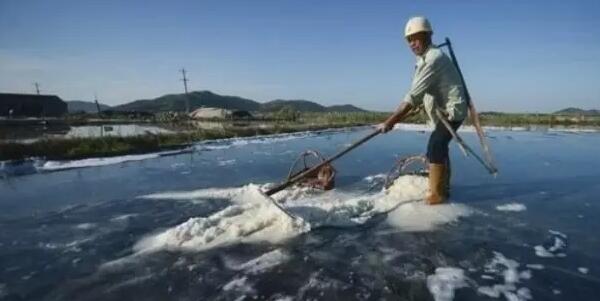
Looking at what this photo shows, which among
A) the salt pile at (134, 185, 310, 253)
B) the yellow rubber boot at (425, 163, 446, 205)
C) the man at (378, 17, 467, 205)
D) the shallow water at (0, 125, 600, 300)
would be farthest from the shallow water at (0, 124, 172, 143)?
the yellow rubber boot at (425, 163, 446, 205)

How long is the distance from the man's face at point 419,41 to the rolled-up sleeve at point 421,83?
31cm

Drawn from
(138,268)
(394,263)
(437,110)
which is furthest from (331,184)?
(138,268)

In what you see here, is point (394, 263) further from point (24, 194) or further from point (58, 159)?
point (58, 159)

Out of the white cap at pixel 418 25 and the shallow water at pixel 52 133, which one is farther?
the shallow water at pixel 52 133

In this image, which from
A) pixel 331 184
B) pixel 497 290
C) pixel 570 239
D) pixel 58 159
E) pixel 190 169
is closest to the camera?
pixel 497 290

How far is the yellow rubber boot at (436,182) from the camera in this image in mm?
6281

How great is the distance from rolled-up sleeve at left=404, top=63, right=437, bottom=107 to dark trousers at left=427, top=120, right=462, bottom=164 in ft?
1.84

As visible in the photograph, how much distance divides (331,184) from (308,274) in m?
4.14

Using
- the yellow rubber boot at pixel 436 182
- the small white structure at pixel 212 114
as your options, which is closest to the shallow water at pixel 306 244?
the yellow rubber boot at pixel 436 182

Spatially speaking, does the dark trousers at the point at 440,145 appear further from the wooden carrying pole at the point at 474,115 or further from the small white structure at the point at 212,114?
the small white structure at the point at 212,114

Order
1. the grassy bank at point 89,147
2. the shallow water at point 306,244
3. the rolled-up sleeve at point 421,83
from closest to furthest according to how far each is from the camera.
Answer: the shallow water at point 306,244 → the rolled-up sleeve at point 421,83 → the grassy bank at point 89,147

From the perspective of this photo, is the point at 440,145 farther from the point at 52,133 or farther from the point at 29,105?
the point at 29,105

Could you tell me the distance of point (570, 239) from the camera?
4.96 metres

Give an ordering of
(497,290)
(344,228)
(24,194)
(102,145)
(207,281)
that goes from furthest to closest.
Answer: (102,145)
(24,194)
(344,228)
(207,281)
(497,290)
